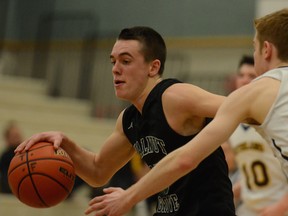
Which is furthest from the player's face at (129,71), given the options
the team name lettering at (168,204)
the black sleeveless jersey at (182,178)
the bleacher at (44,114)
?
the bleacher at (44,114)

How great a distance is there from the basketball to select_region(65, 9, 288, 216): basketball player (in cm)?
77

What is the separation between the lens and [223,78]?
534 inches

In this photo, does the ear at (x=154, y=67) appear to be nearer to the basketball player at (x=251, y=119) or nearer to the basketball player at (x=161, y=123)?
the basketball player at (x=161, y=123)

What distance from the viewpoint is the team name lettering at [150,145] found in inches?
173

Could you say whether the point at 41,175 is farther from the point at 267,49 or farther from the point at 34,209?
the point at 34,209

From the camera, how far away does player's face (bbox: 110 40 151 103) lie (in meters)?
4.55

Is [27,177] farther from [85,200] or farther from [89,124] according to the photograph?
[89,124]

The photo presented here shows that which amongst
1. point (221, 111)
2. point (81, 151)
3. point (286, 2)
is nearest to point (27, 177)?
point (81, 151)

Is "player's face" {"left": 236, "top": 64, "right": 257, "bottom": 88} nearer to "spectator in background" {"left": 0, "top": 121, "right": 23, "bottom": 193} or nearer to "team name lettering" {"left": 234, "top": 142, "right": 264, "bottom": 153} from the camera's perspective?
"team name lettering" {"left": 234, "top": 142, "right": 264, "bottom": 153}

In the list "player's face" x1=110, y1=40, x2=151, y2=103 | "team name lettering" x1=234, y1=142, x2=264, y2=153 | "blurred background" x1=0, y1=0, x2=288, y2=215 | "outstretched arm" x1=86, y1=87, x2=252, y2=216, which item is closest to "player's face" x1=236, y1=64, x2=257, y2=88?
"team name lettering" x1=234, y1=142, x2=264, y2=153

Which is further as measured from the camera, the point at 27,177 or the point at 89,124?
the point at 89,124

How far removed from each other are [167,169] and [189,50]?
35.3ft

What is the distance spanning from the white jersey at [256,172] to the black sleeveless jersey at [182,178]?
181 cm

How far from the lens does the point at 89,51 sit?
47.4 ft
